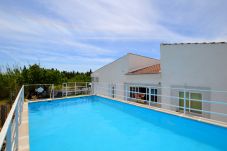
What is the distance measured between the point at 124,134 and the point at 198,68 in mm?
8633

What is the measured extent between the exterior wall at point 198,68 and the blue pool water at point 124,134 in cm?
577

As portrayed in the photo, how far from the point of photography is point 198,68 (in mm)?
11750

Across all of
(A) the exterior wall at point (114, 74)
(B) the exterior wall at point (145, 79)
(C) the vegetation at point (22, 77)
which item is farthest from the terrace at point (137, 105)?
(C) the vegetation at point (22, 77)

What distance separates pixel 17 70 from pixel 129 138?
17.6 meters

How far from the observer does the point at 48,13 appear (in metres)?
9.73

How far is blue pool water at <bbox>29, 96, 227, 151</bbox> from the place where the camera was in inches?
167

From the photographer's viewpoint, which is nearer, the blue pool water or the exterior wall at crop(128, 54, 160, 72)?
the blue pool water

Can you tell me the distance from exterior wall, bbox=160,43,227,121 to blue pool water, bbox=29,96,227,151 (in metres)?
5.77

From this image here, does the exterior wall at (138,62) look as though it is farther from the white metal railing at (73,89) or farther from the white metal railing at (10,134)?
the white metal railing at (10,134)

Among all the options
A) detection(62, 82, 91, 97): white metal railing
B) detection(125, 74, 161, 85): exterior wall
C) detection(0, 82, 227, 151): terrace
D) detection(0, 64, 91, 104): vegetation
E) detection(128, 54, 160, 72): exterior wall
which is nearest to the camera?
detection(0, 82, 227, 151): terrace

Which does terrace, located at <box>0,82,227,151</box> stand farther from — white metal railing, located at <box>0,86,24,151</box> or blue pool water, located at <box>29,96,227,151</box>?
blue pool water, located at <box>29,96,227,151</box>

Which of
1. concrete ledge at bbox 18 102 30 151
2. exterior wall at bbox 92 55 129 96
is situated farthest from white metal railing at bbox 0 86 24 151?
exterior wall at bbox 92 55 129 96

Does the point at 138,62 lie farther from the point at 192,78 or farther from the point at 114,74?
the point at 192,78

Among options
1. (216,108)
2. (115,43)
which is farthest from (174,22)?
(115,43)
